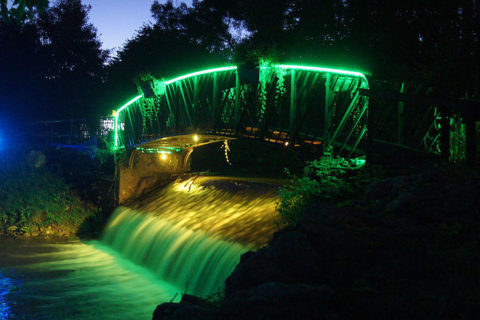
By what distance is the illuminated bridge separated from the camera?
37.5 ft

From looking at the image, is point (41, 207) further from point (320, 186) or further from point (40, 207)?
point (320, 186)

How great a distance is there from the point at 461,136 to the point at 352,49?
40.9ft

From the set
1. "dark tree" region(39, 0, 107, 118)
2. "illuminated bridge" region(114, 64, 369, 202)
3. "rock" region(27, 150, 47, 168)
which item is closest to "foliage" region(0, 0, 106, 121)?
"dark tree" region(39, 0, 107, 118)

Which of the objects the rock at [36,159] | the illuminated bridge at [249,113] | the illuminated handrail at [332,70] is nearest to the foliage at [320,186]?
the illuminated bridge at [249,113]

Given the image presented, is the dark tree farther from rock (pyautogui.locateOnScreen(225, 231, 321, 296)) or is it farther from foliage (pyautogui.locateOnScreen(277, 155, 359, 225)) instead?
rock (pyautogui.locateOnScreen(225, 231, 321, 296))

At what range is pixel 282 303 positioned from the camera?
5348mm

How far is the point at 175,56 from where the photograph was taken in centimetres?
3262

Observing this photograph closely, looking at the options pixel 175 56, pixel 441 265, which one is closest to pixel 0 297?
pixel 441 265

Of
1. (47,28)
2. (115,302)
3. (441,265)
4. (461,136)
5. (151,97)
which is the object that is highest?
(47,28)

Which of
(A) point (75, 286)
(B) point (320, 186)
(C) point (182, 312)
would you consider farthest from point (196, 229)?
(C) point (182, 312)

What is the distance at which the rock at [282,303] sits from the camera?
5293 millimetres

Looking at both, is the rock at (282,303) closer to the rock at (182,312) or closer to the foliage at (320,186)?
the rock at (182,312)

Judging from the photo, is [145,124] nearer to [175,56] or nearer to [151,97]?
[151,97]

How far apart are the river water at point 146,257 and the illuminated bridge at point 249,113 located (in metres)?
1.92
